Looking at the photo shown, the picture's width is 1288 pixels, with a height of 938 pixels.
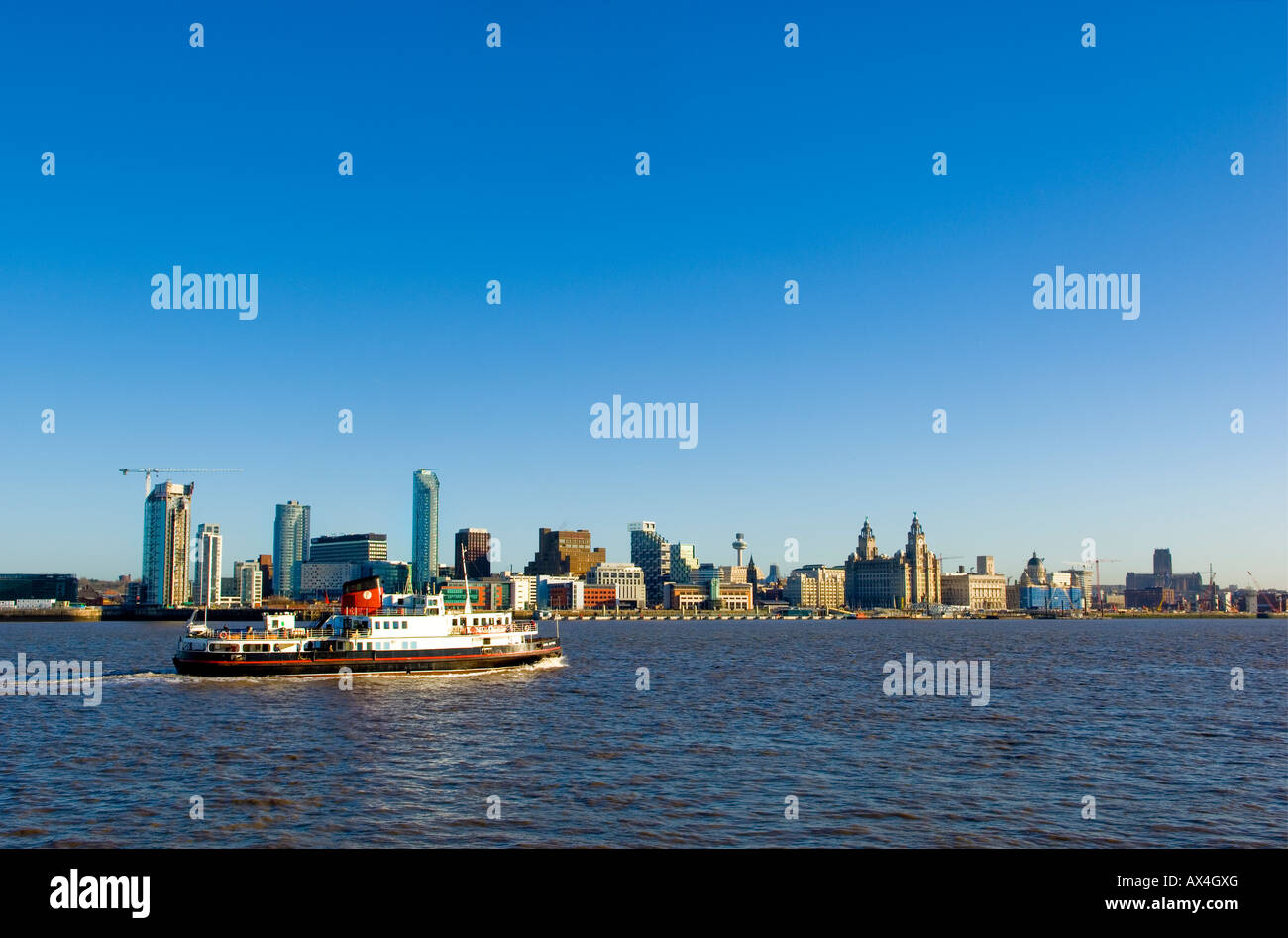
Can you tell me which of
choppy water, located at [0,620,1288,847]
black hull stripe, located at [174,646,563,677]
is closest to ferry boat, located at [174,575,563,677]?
black hull stripe, located at [174,646,563,677]

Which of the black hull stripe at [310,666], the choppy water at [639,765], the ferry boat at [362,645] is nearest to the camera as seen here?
the choppy water at [639,765]

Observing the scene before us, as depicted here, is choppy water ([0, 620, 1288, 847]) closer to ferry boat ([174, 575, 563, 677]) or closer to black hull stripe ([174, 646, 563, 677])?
black hull stripe ([174, 646, 563, 677])

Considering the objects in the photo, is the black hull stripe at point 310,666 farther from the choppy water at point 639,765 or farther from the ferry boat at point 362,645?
the choppy water at point 639,765

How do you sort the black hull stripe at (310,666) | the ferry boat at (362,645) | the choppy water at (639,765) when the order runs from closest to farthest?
the choppy water at (639,765), the black hull stripe at (310,666), the ferry boat at (362,645)

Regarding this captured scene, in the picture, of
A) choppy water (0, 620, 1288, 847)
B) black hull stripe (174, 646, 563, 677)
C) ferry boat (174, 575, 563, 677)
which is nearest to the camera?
choppy water (0, 620, 1288, 847)

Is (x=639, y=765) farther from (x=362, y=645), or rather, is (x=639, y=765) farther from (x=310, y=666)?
(x=310, y=666)

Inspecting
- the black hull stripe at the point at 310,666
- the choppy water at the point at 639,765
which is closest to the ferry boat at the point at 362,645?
the black hull stripe at the point at 310,666
